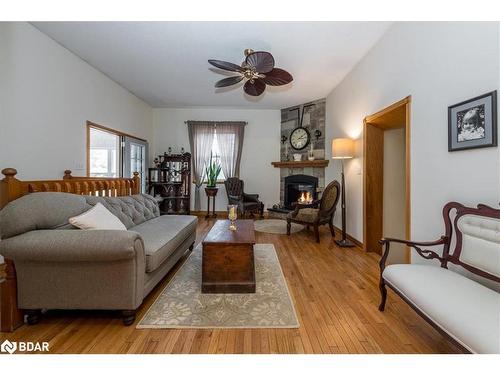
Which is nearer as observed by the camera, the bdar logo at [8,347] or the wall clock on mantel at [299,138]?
the bdar logo at [8,347]

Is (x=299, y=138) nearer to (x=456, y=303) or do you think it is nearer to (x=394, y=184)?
(x=394, y=184)

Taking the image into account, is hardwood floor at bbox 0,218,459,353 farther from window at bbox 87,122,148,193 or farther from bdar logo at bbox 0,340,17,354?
window at bbox 87,122,148,193

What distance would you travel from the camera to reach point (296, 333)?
5.45 ft

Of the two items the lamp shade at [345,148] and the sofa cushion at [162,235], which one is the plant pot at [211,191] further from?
the lamp shade at [345,148]

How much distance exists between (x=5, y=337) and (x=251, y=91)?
11.9ft

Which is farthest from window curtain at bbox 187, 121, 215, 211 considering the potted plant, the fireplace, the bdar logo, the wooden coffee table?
the bdar logo

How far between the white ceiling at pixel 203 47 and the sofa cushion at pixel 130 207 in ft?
6.91

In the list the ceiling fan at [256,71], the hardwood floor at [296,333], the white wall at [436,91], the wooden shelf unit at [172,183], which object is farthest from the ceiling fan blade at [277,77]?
the wooden shelf unit at [172,183]

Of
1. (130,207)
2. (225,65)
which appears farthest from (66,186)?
(225,65)

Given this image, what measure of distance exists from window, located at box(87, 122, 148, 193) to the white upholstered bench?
15.5 ft

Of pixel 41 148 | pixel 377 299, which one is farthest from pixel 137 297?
pixel 41 148

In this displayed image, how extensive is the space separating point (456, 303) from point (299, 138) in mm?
5092

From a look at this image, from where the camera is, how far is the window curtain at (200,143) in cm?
630

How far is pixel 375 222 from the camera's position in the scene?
11.5 feet
